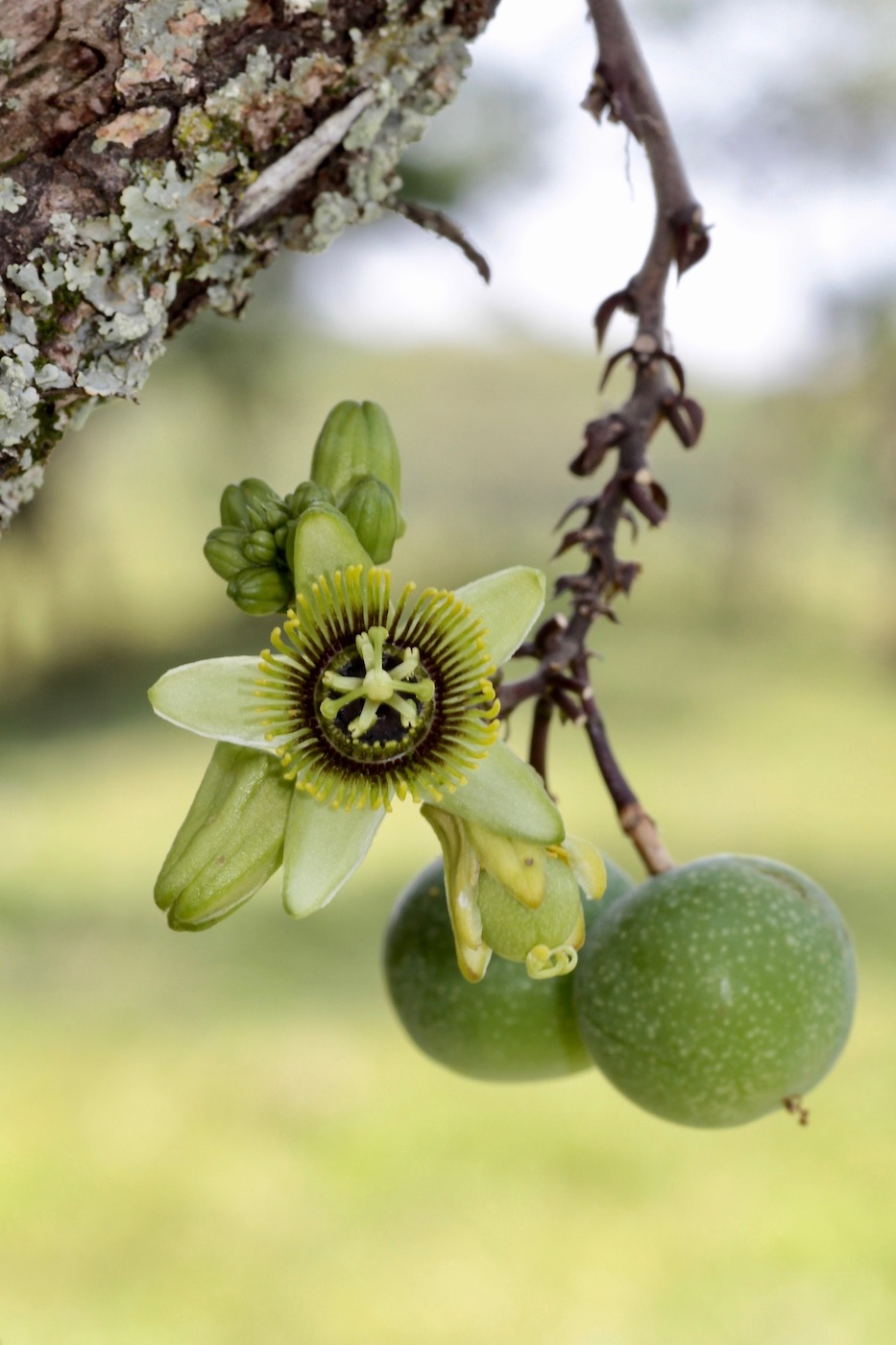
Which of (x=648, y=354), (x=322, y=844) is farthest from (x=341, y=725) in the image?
(x=648, y=354)

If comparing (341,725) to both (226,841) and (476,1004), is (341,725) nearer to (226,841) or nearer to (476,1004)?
(226,841)

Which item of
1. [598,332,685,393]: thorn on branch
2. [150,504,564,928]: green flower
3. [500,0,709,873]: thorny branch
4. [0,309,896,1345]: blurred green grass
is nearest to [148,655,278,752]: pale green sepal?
[150,504,564,928]: green flower

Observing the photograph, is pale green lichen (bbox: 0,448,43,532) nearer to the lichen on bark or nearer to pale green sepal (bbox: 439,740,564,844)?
the lichen on bark

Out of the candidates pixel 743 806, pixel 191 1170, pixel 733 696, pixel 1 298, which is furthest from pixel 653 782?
pixel 1 298

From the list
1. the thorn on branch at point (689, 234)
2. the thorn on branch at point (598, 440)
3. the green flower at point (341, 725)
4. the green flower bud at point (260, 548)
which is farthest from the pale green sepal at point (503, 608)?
the thorn on branch at point (689, 234)

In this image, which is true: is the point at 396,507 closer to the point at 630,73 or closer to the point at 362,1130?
the point at 630,73

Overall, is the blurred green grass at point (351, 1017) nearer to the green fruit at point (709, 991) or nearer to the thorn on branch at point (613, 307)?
the green fruit at point (709, 991)
